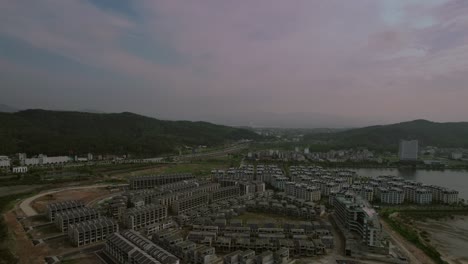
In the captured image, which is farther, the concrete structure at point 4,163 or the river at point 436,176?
the concrete structure at point 4,163

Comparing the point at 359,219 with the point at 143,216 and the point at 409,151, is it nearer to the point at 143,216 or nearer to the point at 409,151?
the point at 143,216

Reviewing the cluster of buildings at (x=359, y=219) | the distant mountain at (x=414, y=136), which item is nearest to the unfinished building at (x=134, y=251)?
the cluster of buildings at (x=359, y=219)

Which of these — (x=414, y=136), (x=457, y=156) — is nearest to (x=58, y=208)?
(x=457, y=156)

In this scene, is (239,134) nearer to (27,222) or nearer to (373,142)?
(373,142)

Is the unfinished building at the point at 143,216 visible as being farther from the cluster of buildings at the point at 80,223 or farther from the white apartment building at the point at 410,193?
the white apartment building at the point at 410,193

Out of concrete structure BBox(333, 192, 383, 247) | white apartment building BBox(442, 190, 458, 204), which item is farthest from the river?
concrete structure BBox(333, 192, 383, 247)

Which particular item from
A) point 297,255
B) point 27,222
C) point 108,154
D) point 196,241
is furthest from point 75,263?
point 108,154

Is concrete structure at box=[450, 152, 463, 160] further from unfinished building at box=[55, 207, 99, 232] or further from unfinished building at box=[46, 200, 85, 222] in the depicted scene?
unfinished building at box=[46, 200, 85, 222]
